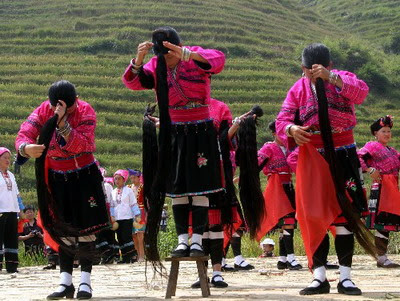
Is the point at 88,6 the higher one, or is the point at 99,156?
the point at 88,6

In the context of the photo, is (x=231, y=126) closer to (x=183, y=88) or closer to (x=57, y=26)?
(x=183, y=88)

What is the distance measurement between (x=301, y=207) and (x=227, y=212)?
1.17 m

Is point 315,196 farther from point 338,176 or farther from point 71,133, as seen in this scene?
point 71,133

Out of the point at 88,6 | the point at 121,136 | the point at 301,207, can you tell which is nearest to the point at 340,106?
the point at 301,207

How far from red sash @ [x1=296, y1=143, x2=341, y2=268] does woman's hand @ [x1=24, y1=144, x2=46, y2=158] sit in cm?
197

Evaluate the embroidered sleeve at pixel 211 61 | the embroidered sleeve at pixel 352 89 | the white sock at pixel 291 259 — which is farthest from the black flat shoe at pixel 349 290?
the white sock at pixel 291 259

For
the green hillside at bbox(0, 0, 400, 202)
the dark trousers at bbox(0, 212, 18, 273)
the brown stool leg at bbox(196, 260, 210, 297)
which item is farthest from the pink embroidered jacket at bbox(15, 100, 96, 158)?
the green hillside at bbox(0, 0, 400, 202)

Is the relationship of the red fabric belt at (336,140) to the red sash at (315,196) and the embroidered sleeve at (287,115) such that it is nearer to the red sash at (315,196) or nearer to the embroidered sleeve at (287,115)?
the red sash at (315,196)

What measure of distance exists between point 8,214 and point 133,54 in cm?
4014

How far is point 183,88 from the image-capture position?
259 inches

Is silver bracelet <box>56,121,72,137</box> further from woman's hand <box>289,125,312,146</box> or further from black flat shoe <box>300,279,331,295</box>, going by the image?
black flat shoe <box>300,279,331,295</box>

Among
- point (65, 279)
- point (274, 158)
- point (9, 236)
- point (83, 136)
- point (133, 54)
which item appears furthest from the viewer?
point (133, 54)

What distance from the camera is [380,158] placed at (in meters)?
10.0

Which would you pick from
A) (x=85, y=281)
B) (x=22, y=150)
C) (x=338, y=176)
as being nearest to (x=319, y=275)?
(x=338, y=176)
